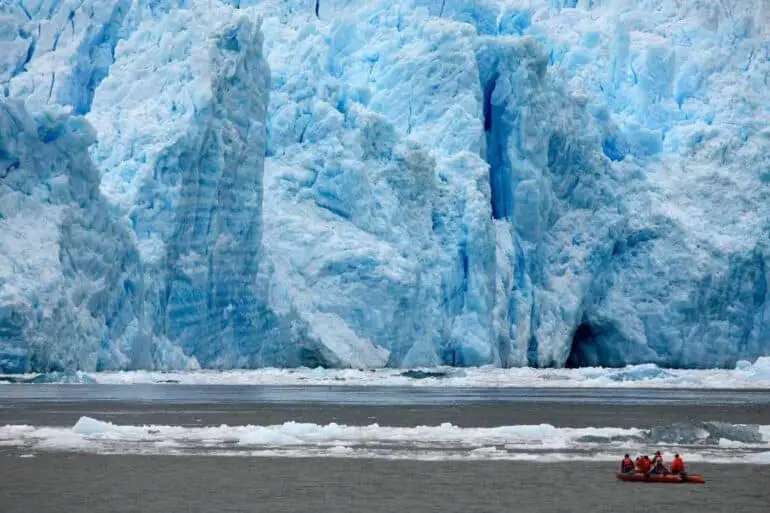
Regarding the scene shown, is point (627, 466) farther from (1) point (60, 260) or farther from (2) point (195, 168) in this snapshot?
(2) point (195, 168)

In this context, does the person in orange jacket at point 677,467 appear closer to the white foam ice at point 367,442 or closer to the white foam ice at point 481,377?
the white foam ice at point 367,442

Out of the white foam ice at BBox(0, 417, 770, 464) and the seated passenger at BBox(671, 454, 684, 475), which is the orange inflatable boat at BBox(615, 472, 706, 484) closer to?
the seated passenger at BBox(671, 454, 684, 475)

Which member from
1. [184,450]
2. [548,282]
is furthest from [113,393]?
[548,282]

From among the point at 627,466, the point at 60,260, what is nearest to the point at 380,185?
the point at 60,260

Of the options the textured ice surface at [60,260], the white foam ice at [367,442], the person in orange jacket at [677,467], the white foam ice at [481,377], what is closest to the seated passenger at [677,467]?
the person in orange jacket at [677,467]

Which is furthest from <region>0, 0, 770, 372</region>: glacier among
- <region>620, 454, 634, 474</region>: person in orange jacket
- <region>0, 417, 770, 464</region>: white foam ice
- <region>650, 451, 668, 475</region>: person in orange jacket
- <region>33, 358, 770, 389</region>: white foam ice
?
<region>650, 451, 668, 475</region>: person in orange jacket
